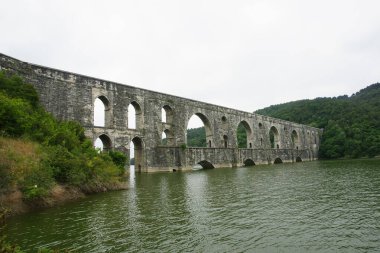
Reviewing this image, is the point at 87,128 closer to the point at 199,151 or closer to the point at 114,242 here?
the point at 199,151

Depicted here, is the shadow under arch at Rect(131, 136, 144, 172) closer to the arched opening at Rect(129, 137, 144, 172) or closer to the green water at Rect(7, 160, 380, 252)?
the arched opening at Rect(129, 137, 144, 172)

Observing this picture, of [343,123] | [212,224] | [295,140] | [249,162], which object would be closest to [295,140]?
[295,140]

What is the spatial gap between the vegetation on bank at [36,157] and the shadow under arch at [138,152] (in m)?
12.1

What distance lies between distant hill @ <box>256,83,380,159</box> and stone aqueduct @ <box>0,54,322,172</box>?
1106 inches

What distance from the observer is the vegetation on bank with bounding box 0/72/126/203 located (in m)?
10.8

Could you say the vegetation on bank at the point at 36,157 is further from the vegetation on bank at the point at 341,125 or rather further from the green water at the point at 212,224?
the vegetation on bank at the point at 341,125

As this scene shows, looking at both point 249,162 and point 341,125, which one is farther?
point 341,125

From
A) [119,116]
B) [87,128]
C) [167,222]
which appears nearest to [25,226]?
[167,222]

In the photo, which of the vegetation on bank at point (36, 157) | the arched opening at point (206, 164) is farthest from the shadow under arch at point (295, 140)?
the vegetation on bank at point (36, 157)

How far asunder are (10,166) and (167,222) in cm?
574

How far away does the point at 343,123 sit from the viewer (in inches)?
2960

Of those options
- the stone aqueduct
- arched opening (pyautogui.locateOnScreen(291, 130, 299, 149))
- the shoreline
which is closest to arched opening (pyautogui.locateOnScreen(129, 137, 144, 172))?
the stone aqueduct

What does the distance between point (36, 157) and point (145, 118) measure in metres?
19.8

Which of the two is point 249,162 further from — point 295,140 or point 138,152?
point 295,140
